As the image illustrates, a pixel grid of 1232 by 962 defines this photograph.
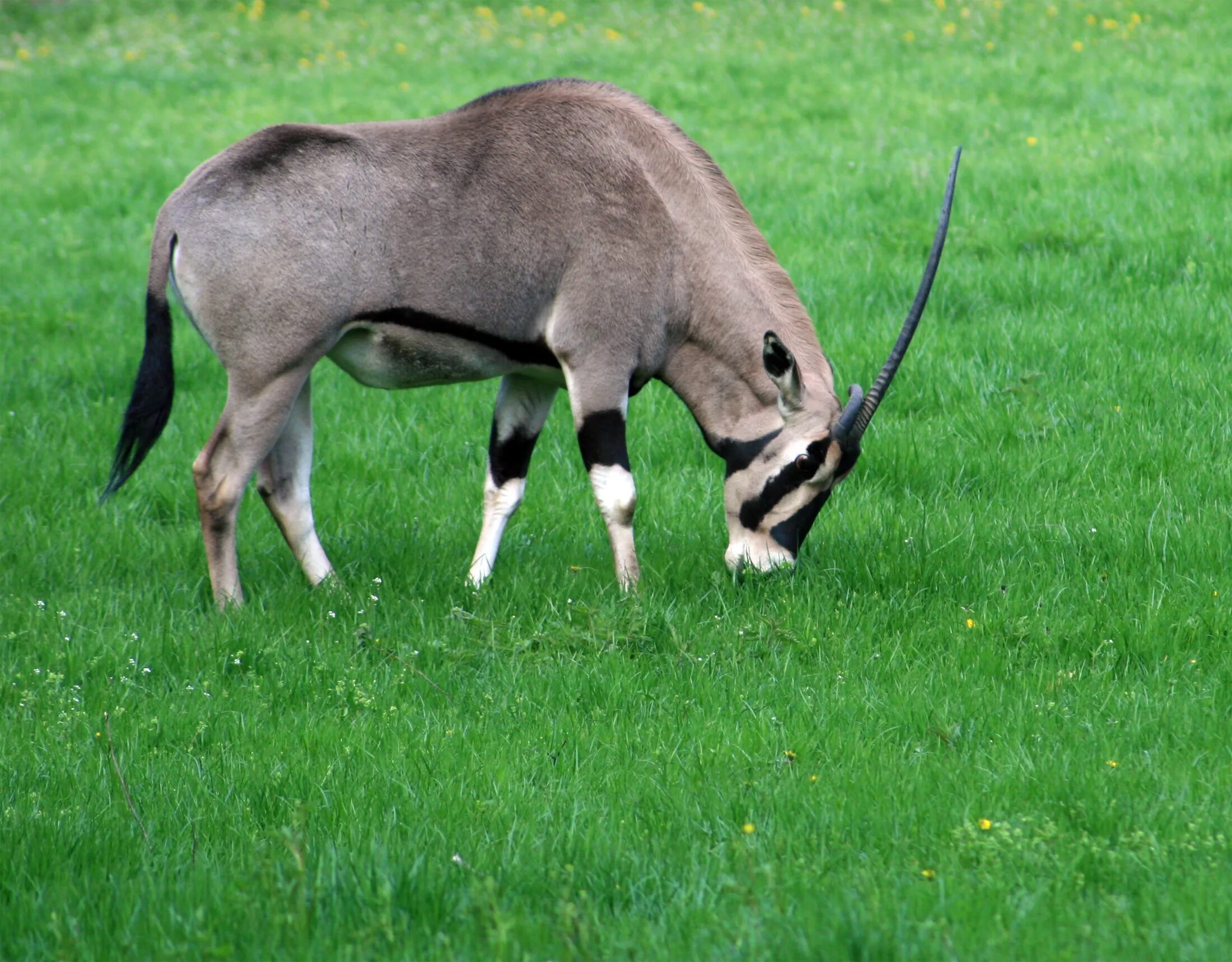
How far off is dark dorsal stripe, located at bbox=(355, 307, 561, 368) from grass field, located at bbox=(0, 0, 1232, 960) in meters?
0.99

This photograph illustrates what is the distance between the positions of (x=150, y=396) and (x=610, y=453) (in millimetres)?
2011

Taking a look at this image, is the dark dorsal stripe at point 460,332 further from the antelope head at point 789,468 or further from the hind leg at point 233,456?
the antelope head at point 789,468

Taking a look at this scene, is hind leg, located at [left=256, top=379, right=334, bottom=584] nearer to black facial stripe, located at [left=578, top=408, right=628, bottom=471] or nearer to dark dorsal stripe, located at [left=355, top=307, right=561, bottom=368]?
dark dorsal stripe, located at [left=355, top=307, right=561, bottom=368]

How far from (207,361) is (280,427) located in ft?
12.8

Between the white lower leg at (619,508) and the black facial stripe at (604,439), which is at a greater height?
the black facial stripe at (604,439)

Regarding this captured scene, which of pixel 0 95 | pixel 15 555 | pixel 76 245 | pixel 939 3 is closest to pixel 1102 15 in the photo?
pixel 939 3

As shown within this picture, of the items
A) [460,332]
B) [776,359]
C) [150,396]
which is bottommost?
[150,396]

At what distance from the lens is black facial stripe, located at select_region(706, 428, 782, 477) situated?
19.6 feet

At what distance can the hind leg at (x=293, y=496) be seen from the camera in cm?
630

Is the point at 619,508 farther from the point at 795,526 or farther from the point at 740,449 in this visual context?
the point at 795,526

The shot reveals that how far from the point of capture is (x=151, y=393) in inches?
235

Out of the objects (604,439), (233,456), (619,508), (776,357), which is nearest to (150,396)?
(233,456)

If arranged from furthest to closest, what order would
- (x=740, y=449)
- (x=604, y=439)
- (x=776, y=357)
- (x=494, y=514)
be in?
(x=494, y=514), (x=740, y=449), (x=604, y=439), (x=776, y=357)

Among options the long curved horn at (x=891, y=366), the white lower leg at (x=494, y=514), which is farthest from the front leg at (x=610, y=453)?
the long curved horn at (x=891, y=366)
